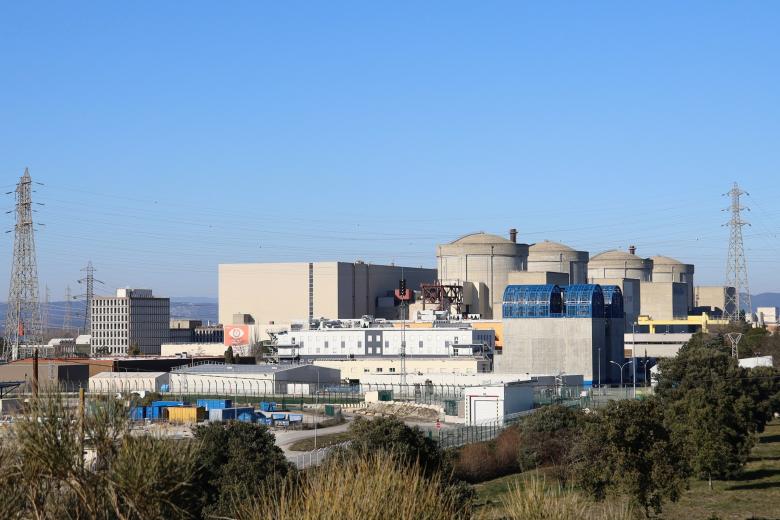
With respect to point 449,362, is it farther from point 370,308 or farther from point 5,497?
point 5,497

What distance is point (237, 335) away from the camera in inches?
4626

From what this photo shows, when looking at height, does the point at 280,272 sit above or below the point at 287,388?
above

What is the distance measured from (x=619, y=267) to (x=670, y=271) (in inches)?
497

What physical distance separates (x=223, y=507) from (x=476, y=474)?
18.9m

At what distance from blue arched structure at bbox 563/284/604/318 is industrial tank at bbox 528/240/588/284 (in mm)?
37511

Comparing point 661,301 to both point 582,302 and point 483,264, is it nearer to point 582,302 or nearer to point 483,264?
point 483,264

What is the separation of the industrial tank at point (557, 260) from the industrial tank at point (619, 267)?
7.75m

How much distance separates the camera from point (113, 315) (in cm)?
13950

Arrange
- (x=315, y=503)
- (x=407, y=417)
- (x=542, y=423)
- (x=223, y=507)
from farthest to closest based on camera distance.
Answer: (x=407, y=417) < (x=542, y=423) < (x=223, y=507) < (x=315, y=503)

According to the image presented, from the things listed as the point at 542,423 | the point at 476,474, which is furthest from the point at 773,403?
the point at 476,474

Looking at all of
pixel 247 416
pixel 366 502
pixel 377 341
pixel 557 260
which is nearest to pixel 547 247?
pixel 557 260

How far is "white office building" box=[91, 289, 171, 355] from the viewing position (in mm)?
138625

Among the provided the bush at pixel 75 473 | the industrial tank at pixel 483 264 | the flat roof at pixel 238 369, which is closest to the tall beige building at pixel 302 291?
the industrial tank at pixel 483 264

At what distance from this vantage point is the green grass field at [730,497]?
3055 centimetres
